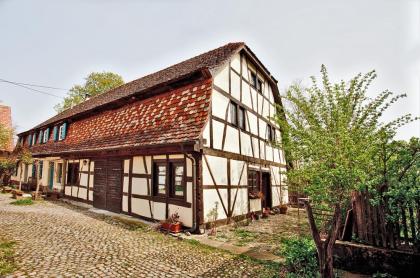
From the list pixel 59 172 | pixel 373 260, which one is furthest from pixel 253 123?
pixel 59 172

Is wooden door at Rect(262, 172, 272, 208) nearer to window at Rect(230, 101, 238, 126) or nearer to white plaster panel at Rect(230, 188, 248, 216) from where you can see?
white plaster panel at Rect(230, 188, 248, 216)

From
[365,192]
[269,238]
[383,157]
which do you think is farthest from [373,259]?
[269,238]

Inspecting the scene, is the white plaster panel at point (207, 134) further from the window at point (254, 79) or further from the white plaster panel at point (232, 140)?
the window at point (254, 79)

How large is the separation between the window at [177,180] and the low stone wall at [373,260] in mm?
4893

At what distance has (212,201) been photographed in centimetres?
825

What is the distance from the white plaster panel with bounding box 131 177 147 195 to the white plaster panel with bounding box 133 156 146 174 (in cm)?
32

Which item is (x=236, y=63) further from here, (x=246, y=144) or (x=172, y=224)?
(x=172, y=224)

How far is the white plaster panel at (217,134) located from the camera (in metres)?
8.77

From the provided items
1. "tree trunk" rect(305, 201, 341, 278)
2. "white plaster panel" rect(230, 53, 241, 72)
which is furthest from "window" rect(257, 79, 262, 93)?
"tree trunk" rect(305, 201, 341, 278)

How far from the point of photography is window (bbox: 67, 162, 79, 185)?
1381 cm

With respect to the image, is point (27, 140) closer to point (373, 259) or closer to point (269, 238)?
point (269, 238)

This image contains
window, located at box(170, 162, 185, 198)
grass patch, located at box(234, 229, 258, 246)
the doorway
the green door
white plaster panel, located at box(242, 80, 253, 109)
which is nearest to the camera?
grass patch, located at box(234, 229, 258, 246)

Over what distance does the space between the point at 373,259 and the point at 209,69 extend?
7247 mm

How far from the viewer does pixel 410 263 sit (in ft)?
13.2
